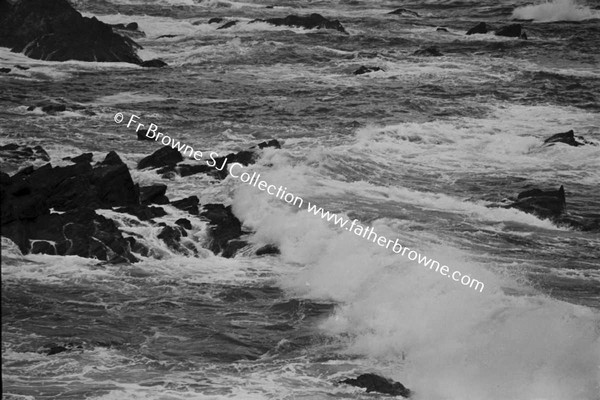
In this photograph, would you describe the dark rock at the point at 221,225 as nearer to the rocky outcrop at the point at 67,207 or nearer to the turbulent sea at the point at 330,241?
the turbulent sea at the point at 330,241

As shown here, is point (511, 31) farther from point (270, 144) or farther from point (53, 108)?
point (53, 108)

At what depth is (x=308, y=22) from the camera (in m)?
49.6

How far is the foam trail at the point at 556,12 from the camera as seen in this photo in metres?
54.5

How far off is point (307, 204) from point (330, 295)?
16.7 ft

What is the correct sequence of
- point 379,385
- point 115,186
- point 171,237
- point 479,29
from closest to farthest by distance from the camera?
point 379,385, point 171,237, point 115,186, point 479,29

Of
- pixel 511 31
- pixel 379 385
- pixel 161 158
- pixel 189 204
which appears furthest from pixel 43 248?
pixel 511 31

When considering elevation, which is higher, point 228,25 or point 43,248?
point 228,25

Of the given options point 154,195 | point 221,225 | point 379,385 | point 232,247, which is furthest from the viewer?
point 154,195

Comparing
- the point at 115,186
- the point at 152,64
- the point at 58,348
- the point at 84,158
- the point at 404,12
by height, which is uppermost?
the point at 115,186

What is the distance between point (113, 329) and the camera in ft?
58.9

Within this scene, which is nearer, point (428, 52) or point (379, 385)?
point (379, 385)

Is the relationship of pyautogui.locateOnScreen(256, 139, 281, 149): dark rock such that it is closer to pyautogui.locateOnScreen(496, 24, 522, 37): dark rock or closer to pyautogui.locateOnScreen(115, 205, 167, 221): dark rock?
pyautogui.locateOnScreen(115, 205, 167, 221): dark rock

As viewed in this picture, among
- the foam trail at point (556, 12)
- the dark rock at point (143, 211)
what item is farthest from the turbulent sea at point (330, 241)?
the foam trail at point (556, 12)

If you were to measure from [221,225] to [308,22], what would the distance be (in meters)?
27.9
